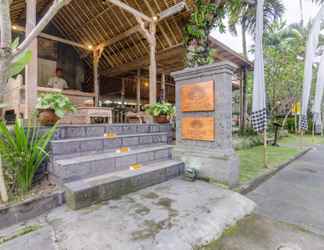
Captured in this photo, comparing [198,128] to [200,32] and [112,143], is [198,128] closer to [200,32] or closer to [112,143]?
[112,143]

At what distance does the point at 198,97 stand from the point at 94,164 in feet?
6.68

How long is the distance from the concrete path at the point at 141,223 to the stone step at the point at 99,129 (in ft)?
4.06

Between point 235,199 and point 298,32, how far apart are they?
20959 mm

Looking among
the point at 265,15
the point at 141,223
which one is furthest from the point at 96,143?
the point at 265,15

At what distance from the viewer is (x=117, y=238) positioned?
157 centimetres

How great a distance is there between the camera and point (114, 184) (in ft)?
7.75

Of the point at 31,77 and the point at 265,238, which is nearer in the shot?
the point at 265,238

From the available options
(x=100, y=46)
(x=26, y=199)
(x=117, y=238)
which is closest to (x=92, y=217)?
(x=117, y=238)

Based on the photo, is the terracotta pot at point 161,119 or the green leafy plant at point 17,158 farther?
A: the terracotta pot at point 161,119

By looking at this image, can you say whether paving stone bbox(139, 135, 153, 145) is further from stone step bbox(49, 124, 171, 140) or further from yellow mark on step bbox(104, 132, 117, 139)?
yellow mark on step bbox(104, 132, 117, 139)

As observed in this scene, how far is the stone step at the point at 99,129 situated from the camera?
288cm

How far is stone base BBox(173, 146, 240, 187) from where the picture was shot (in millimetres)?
2877

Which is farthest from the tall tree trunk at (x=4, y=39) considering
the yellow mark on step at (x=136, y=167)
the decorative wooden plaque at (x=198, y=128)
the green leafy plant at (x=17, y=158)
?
the decorative wooden plaque at (x=198, y=128)

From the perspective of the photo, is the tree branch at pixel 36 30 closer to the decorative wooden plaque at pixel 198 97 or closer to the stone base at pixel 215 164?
the decorative wooden plaque at pixel 198 97
